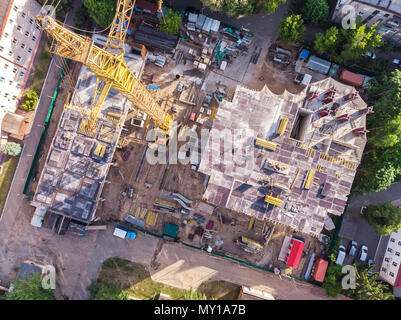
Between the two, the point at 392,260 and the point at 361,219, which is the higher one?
the point at 361,219

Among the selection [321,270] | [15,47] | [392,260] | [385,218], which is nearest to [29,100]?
[15,47]

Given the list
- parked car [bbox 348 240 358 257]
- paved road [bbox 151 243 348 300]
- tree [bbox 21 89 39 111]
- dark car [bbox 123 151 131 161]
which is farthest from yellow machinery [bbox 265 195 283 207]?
tree [bbox 21 89 39 111]

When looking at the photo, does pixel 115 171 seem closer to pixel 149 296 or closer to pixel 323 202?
pixel 149 296

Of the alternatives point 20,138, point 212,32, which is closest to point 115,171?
point 20,138

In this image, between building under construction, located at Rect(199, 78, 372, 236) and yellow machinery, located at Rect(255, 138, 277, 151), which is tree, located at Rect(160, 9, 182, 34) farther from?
yellow machinery, located at Rect(255, 138, 277, 151)

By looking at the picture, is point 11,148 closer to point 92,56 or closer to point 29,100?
point 29,100
